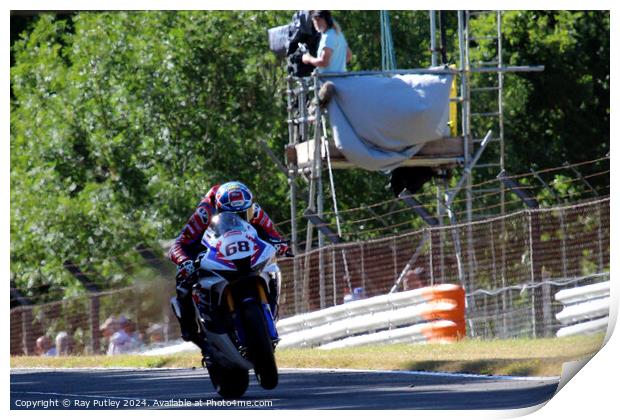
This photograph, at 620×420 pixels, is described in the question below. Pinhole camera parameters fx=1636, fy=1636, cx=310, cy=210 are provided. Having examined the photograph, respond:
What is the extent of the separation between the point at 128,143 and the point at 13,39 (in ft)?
15.0

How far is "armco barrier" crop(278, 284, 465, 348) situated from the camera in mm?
16312

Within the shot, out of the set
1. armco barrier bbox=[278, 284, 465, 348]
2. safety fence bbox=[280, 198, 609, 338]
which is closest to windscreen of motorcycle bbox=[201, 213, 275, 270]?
safety fence bbox=[280, 198, 609, 338]

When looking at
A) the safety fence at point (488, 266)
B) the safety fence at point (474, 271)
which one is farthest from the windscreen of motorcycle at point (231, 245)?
the safety fence at point (488, 266)

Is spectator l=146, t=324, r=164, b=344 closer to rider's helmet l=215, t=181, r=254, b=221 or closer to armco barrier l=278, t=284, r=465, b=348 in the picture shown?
armco barrier l=278, t=284, r=465, b=348

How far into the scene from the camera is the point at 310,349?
1720cm

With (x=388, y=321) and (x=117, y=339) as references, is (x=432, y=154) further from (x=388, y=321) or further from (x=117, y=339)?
(x=117, y=339)

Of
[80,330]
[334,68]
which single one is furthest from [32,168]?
[334,68]

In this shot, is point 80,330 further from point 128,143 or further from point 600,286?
point 600,286

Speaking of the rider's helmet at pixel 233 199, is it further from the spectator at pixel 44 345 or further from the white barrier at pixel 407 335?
the spectator at pixel 44 345

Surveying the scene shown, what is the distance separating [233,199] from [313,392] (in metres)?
1.53

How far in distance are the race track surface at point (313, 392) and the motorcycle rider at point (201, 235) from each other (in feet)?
2.01

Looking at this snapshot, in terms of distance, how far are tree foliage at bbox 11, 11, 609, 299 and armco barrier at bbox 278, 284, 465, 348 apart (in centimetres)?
639

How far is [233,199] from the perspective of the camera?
11430 millimetres

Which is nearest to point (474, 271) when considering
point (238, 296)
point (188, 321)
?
point (188, 321)
